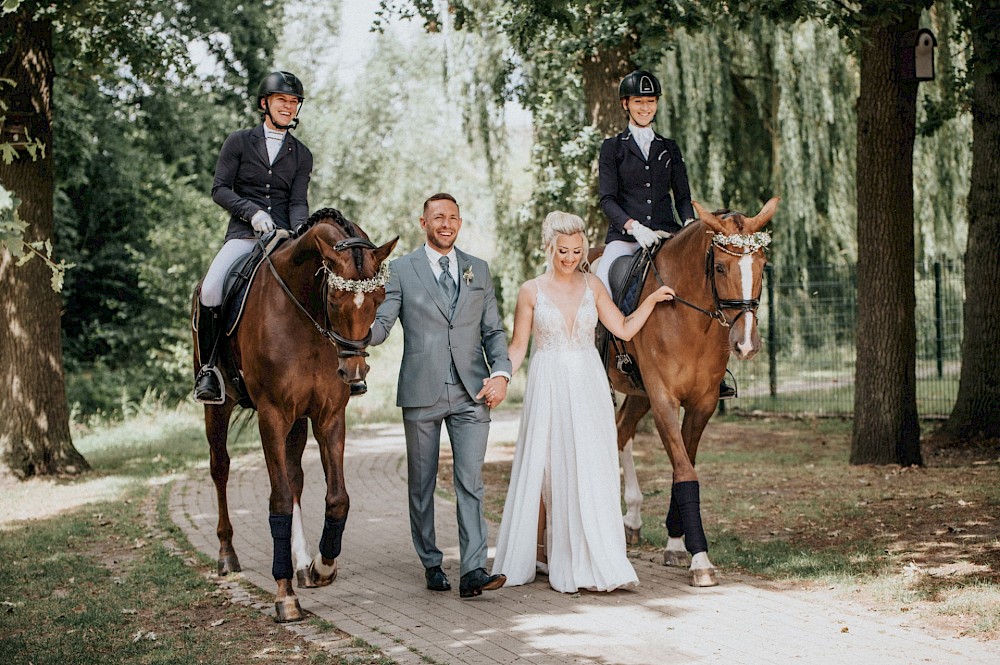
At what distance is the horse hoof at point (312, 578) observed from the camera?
760 centimetres

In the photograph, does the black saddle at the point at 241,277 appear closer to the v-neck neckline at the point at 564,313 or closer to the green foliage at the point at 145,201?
the v-neck neckline at the point at 564,313

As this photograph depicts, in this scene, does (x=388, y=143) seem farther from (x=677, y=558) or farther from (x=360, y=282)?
(x=360, y=282)

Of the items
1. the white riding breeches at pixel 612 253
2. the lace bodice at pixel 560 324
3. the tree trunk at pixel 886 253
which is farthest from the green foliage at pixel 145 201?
the lace bodice at pixel 560 324

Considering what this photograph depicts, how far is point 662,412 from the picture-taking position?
7.59 m

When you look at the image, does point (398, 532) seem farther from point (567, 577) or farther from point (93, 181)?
point (93, 181)

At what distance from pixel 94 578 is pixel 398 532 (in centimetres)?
275

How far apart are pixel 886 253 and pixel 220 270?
759 centimetres

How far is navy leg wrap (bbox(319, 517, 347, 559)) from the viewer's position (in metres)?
7.27

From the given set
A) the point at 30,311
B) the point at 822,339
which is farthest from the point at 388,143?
the point at 30,311

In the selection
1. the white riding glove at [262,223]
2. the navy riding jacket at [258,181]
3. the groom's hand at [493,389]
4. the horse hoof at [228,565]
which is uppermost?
the navy riding jacket at [258,181]

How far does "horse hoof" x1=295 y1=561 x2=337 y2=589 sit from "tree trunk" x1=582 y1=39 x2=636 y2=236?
355 inches

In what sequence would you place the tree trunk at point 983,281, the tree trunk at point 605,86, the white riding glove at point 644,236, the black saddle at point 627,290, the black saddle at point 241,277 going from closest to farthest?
the black saddle at point 241,277
the white riding glove at point 644,236
the black saddle at point 627,290
the tree trunk at point 983,281
the tree trunk at point 605,86

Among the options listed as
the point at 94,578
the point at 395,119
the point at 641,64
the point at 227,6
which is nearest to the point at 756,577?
the point at 94,578

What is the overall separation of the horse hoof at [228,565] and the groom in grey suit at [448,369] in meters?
1.85
